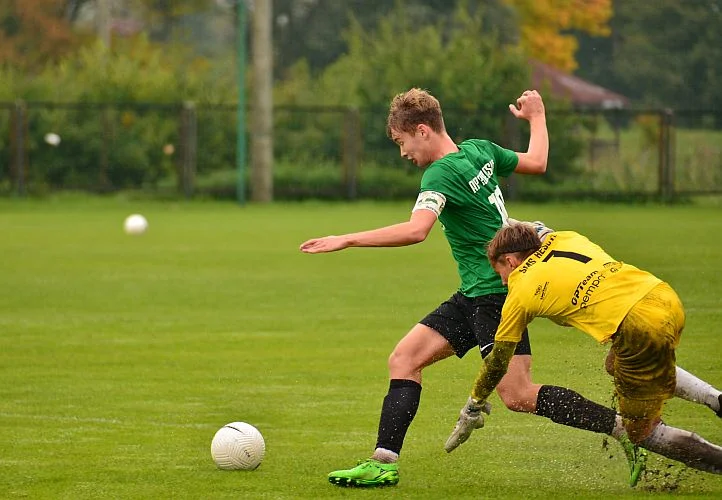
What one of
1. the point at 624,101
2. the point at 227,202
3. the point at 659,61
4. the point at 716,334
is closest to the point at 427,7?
the point at 624,101

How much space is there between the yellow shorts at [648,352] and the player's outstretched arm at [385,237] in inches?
39.8

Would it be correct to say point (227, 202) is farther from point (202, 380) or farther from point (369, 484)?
point (369, 484)

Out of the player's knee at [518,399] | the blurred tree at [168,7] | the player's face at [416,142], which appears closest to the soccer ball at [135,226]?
the player's face at [416,142]

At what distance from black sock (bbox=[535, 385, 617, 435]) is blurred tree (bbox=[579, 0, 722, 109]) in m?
35.8

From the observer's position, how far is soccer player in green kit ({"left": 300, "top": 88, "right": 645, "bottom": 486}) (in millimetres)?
6488

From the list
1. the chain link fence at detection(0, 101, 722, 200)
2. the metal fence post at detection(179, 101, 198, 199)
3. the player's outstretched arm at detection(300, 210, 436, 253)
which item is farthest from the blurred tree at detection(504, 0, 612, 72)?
the player's outstretched arm at detection(300, 210, 436, 253)

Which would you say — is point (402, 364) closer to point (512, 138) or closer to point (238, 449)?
point (238, 449)

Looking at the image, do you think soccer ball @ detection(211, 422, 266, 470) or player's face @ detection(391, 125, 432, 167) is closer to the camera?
player's face @ detection(391, 125, 432, 167)

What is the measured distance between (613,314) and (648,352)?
227 millimetres

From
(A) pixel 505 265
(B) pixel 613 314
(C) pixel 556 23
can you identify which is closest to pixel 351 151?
(C) pixel 556 23

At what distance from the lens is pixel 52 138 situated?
3444 centimetres

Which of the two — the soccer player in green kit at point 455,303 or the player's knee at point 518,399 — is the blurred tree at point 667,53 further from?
the player's knee at point 518,399

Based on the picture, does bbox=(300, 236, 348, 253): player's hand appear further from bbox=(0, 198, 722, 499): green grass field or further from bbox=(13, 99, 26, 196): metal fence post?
bbox=(13, 99, 26, 196): metal fence post

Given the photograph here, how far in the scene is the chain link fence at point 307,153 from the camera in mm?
33719
